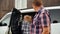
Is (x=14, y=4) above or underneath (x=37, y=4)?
underneath

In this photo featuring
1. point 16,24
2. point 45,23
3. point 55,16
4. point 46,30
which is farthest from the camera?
point 55,16

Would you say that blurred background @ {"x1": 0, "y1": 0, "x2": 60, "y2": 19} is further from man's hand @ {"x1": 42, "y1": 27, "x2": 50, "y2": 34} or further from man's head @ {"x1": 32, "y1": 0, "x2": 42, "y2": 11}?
man's hand @ {"x1": 42, "y1": 27, "x2": 50, "y2": 34}

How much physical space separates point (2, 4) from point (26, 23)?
11.5m

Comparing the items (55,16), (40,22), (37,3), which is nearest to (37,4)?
(37,3)

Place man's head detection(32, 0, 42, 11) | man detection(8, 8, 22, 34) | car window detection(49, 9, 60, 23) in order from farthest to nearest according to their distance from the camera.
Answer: car window detection(49, 9, 60, 23), man detection(8, 8, 22, 34), man's head detection(32, 0, 42, 11)

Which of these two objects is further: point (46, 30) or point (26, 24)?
point (26, 24)

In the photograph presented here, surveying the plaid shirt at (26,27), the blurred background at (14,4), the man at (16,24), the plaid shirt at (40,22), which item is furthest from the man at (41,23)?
the blurred background at (14,4)

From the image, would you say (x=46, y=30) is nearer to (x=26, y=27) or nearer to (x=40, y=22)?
(x=40, y=22)

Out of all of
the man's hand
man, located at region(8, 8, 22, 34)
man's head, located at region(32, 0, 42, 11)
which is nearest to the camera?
the man's hand

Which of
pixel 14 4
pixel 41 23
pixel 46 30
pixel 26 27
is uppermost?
pixel 41 23

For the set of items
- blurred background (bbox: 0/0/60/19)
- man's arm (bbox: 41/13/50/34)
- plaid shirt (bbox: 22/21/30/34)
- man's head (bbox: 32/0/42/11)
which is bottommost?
blurred background (bbox: 0/0/60/19)

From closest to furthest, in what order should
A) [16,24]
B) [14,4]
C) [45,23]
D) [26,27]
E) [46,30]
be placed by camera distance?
[46,30]
[45,23]
[16,24]
[26,27]
[14,4]

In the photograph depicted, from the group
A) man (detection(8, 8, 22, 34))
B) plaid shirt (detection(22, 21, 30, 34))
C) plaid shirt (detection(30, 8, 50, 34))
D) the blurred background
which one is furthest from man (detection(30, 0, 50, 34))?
the blurred background

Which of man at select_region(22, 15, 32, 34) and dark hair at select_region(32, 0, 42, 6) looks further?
man at select_region(22, 15, 32, 34)
